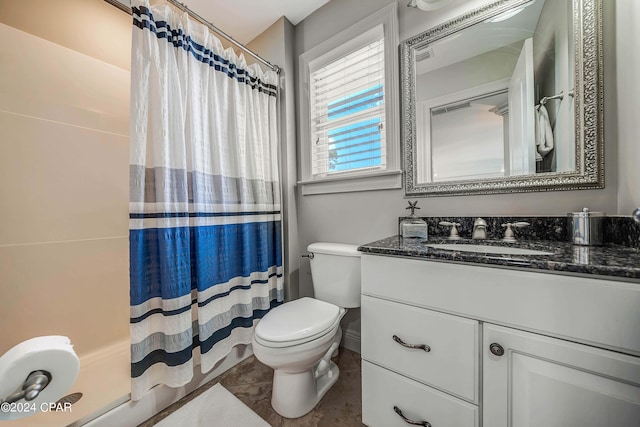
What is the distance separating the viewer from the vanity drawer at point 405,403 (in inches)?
30.4

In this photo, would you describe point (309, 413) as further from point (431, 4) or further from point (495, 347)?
point (431, 4)

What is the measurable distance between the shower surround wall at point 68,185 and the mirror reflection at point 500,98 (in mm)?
1967

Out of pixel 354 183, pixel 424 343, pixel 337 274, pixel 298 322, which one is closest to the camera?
pixel 424 343

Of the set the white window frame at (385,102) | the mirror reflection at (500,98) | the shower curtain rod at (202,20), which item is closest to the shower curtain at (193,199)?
the shower curtain rod at (202,20)

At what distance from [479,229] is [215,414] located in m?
1.54

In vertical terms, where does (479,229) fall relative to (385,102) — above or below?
below

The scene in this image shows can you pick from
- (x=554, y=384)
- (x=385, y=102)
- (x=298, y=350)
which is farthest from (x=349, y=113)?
(x=554, y=384)

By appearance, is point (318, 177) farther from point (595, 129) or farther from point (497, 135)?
point (595, 129)

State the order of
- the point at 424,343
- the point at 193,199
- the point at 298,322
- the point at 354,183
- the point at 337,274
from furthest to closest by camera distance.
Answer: the point at 354,183 < the point at 337,274 < the point at 193,199 < the point at 298,322 < the point at 424,343

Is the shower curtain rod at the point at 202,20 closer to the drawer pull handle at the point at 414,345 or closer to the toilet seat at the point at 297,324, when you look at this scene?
the toilet seat at the point at 297,324

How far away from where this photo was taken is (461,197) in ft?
3.86

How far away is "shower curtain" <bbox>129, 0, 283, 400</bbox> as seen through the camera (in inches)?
40.8

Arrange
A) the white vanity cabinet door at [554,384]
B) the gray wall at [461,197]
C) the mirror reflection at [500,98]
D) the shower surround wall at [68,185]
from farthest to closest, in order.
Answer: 1. the shower surround wall at [68,185]
2. the mirror reflection at [500,98]
3. the gray wall at [461,197]
4. the white vanity cabinet door at [554,384]

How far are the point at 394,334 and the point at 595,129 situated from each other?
1.10 metres
